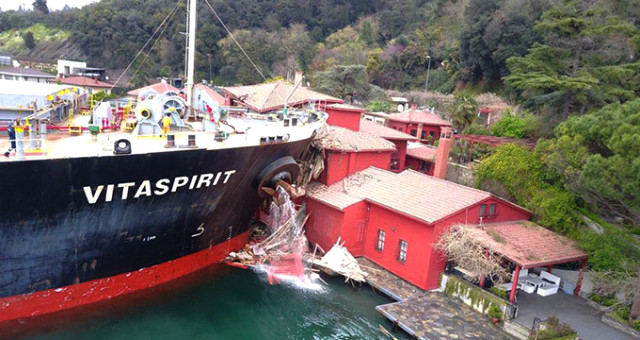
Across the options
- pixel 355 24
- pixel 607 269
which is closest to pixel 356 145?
pixel 607 269

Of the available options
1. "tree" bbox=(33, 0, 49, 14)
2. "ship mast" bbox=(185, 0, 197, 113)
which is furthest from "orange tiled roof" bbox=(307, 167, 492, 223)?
"tree" bbox=(33, 0, 49, 14)

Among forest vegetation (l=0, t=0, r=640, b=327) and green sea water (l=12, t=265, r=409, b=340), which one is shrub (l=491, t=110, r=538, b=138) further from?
green sea water (l=12, t=265, r=409, b=340)

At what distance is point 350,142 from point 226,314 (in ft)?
29.8

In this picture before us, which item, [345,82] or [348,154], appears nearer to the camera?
[348,154]

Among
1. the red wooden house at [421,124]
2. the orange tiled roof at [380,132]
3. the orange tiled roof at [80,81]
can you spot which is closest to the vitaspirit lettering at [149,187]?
the orange tiled roof at [380,132]

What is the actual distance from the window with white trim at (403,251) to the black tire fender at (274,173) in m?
4.53

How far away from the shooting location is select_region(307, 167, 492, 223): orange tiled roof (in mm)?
13969

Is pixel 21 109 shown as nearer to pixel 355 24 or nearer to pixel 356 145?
pixel 356 145

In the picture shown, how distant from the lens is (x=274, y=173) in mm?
14250

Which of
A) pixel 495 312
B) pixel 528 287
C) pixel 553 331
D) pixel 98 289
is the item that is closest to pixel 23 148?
pixel 98 289

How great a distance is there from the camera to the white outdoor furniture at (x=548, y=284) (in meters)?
13.5

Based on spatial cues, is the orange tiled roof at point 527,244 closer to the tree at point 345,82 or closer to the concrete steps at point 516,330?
the concrete steps at point 516,330

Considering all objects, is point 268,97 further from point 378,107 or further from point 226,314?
point 226,314

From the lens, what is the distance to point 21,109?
11.9 meters
